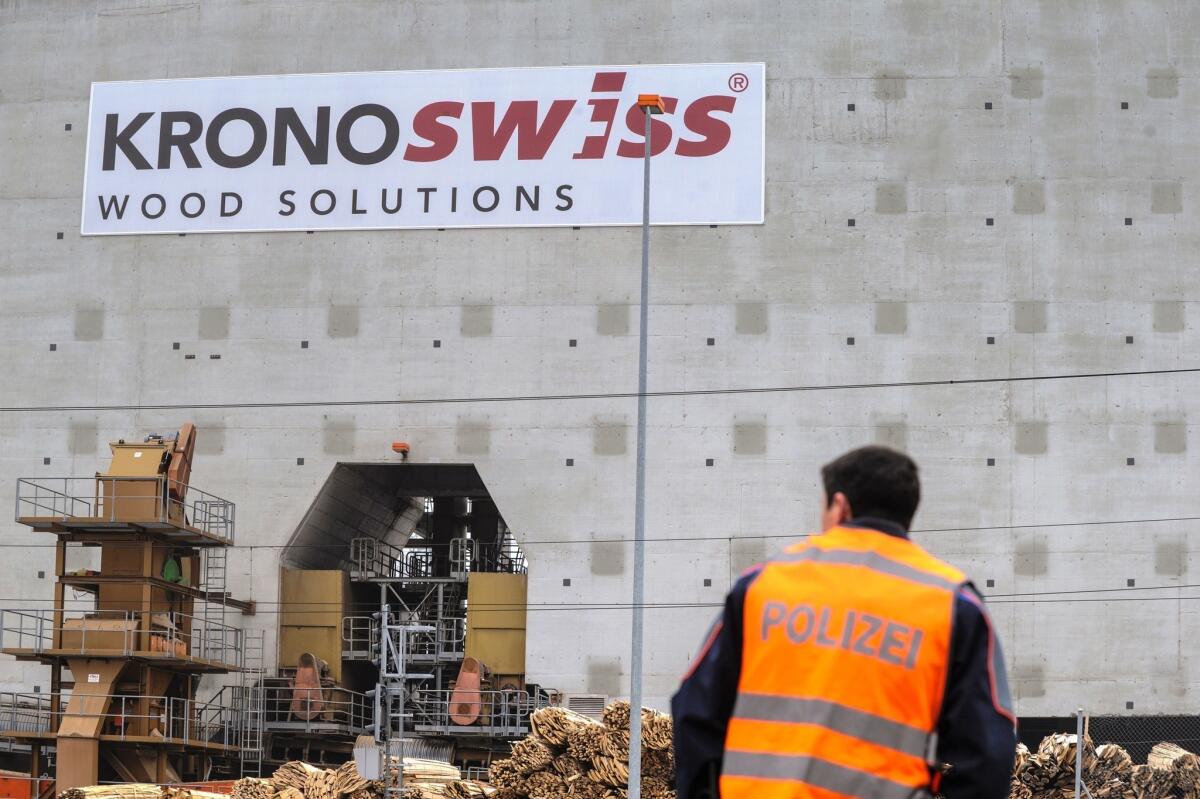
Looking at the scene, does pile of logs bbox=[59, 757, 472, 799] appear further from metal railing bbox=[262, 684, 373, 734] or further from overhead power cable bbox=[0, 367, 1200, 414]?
overhead power cable bbox=[0, 367, 1200, 414]

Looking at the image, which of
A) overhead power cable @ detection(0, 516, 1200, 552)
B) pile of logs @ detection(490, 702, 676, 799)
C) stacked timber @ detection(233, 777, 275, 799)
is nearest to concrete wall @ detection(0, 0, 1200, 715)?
overhead power cable @ detection(0, 516, 1200, 552)

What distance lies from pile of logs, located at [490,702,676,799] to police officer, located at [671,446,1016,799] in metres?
25.6

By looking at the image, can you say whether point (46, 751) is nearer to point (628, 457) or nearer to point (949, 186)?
point (628, 457)

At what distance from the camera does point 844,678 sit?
5043 mm

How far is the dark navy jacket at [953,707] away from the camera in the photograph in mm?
5023

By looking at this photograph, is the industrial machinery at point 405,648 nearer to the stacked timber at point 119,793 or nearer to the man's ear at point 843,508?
the stacked timber at point 119,793

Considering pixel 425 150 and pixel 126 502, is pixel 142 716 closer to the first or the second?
pixel 126 502

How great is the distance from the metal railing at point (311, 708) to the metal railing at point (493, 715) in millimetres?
1628

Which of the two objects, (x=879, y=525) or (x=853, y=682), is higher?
(x=879, y=525)

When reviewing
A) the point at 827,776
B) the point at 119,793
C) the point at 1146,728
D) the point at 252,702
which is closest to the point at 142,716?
the point at 252,702

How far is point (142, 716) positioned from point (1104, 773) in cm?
2126

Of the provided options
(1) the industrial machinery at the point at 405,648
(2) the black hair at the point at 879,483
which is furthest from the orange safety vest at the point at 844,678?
(1) the industrial machinery at the point at 405,648

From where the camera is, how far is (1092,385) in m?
43.2

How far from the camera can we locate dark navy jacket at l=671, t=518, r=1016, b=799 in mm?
5023
